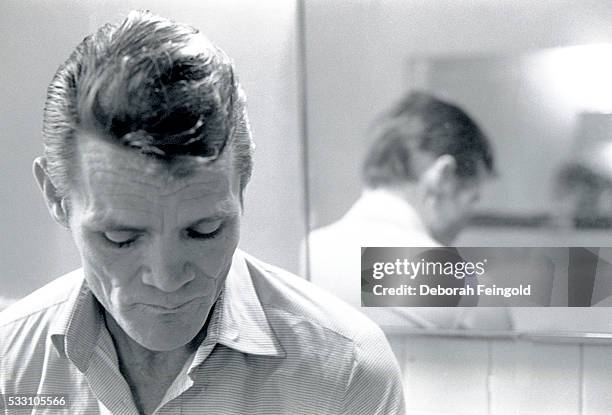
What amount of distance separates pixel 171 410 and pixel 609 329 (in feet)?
2.34

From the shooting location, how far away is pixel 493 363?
1385 mm

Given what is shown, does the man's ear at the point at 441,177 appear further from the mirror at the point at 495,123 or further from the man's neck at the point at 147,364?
the man's neck at the point at 147,364

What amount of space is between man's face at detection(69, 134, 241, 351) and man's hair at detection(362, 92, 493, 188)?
0.83ft

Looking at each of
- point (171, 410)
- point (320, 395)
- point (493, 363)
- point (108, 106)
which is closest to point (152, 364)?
point (171, 410)

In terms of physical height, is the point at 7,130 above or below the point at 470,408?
above

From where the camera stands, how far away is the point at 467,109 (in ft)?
4.49

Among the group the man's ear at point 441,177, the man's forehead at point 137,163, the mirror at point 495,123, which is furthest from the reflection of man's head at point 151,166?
the man's ear at point 441,177

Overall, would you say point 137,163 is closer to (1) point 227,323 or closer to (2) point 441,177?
(1) point 227,323

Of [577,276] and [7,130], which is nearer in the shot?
[577,276]

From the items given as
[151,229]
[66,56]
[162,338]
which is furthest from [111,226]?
[66,56]

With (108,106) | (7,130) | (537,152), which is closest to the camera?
(108,106)

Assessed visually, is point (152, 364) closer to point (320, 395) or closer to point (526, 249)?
point (320, 395)

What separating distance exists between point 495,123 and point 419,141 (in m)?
0.12

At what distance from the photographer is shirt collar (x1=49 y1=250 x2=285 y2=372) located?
4.61ft
